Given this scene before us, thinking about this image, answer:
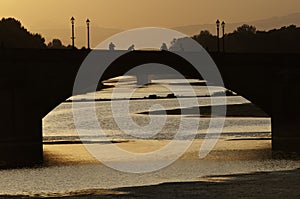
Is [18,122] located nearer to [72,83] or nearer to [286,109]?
[72,83]

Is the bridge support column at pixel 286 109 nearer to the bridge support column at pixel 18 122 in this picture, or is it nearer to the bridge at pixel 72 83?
the bridge at pixel 72 83

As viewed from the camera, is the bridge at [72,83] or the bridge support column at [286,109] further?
the bridge support column at [286,109]

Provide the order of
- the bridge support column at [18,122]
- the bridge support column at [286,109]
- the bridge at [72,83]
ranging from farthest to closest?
1. the bridge support column at [286,109]
2. the bridge at [72,83]
3. the bridge support column at [18,122]

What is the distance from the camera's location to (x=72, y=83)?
75250 millimetres

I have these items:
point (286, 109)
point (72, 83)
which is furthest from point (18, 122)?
point (286, 109)

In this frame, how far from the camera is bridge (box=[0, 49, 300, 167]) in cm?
7188

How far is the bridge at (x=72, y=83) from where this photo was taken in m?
71.9

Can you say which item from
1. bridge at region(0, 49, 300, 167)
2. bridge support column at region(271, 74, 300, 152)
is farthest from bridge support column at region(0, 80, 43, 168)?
bridge support column at region(271, 74, 300, 152)

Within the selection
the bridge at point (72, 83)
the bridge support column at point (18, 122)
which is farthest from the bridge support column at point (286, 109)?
the bridge support column at point (18, 122)

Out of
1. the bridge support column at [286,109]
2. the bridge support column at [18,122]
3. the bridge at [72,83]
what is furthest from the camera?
the bridge support column at [286,109]

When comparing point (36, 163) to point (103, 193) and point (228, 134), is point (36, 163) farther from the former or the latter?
point (228, 134)

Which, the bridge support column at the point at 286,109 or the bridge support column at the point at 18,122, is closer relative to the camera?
the bridge support column at the point at 18,122

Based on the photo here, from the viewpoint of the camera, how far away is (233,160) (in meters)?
60.3

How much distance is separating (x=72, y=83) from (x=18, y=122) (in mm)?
5768
